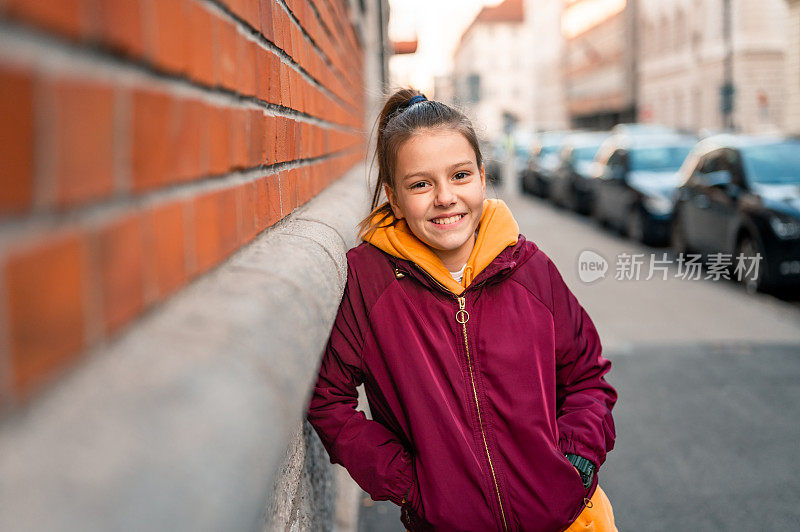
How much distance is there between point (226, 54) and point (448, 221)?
95 centimetres

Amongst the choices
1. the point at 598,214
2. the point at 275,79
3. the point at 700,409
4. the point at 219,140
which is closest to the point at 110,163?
the point at 219,140

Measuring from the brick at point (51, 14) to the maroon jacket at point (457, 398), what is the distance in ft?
4.40

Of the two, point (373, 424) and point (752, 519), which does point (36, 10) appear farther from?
point (752, 519)

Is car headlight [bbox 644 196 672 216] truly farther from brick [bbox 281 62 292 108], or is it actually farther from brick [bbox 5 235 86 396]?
brick [bbox 5 235 86 396]

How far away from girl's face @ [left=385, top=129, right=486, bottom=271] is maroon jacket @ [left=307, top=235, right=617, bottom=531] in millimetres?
145

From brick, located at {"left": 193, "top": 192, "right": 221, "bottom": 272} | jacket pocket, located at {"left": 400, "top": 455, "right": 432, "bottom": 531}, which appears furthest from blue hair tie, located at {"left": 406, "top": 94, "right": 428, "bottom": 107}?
brick, located at {"left": 193, "top": 192, "right": 221, "bottom": 272}

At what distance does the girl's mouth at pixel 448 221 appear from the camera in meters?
2.18

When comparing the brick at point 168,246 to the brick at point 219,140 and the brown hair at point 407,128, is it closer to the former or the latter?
the brick at point 219,140

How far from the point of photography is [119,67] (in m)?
0.83

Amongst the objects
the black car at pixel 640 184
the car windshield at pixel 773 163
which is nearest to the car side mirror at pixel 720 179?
the car windshield at pixel 773 163

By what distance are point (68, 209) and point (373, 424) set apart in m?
1.39

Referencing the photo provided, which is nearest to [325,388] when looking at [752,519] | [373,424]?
[373,424]

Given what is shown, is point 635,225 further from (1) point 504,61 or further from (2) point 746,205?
(1) point 504,61

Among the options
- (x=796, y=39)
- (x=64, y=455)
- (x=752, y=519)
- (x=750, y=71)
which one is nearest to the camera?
(x=64, y=455)
